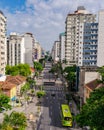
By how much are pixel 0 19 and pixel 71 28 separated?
53.5 metres

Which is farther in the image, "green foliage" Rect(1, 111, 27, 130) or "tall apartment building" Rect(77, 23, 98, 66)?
"tall apartment building" Rect(77, 23, 98, 66)

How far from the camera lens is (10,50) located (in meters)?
140

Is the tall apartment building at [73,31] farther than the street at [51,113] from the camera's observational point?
Yes

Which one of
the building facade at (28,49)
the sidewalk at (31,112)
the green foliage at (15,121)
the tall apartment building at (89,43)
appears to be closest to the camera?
the green foliage at (15,121)

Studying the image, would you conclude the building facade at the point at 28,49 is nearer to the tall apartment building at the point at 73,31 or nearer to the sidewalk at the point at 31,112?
the tall apartment building at the point at 73,31

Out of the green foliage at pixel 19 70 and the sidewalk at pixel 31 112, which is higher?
the green foliage at pixel 19 70

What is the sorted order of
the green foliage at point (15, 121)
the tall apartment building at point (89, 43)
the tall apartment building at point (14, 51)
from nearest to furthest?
the green foliage at point (15, 121) → the tall apartment building at point (89, 43) → the tall apartment building at point (14, 51)

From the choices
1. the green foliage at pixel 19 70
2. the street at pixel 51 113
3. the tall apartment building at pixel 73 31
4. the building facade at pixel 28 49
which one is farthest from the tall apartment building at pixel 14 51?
the street at pixel 51 113

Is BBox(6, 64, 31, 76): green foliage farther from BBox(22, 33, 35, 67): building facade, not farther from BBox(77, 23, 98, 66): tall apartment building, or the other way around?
BBox(22, 33, 35, 67): building facade

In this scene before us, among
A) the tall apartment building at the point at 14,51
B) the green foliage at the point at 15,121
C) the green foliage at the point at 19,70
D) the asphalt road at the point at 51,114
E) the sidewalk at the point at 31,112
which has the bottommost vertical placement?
the asphalt road at the point at 51,114

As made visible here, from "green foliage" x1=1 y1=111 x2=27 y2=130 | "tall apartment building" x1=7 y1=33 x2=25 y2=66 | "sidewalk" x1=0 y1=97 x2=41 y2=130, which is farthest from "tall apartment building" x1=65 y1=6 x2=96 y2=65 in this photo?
"green foliage" x1=1 y1=111 x2=27 y2=130

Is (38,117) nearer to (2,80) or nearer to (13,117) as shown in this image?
(13,117)

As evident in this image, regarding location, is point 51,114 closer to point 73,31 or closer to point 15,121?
point 15,121

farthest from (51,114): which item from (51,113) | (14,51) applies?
(14,51)
